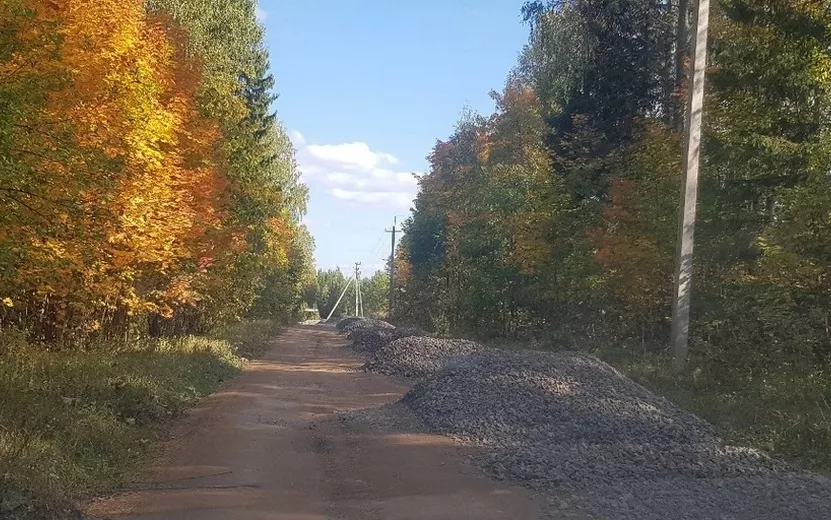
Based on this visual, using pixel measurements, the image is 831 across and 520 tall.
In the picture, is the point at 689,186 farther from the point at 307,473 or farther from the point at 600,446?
the point at 307,473

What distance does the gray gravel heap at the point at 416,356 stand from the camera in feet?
70.7

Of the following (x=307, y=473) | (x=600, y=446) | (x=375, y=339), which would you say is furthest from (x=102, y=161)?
(x=375, y=339)

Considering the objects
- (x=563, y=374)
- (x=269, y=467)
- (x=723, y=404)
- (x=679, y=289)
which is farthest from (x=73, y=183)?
(x=679, y=289)

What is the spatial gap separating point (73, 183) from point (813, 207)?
524 inches

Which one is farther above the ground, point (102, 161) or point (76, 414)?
point (102, 161)

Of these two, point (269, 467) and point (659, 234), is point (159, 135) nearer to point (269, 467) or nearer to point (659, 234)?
point (269, 467)

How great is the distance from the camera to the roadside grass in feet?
23.6

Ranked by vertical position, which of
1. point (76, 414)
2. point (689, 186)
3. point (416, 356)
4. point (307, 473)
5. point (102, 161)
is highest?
point (689, 186)

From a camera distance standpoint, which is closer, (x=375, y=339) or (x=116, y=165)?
(x=116, y=165)

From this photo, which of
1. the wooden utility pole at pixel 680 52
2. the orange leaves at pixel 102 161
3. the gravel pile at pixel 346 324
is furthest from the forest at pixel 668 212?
the gravel pile at pixel 346 324

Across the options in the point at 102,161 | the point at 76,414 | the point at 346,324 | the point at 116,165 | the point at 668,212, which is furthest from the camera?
the point at 346,324

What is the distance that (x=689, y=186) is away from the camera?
55.0ft

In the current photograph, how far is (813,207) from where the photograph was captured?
47.1ft

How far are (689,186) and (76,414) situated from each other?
1342 cm
